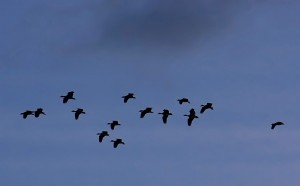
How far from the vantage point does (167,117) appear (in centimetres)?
16675

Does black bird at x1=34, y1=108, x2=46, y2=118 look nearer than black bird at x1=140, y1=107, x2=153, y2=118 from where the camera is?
Yes

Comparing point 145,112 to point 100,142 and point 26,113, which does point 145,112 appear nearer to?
point 100,142

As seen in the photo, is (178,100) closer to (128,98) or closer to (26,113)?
(128,98)

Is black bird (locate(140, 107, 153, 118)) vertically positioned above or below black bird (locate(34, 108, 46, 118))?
above

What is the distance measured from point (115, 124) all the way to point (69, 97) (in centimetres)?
1167

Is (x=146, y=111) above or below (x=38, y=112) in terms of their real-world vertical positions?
above

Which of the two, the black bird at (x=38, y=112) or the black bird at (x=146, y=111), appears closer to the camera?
the black bird at (x=38, y=112)

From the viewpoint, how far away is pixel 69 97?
163 m

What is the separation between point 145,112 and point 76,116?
38.8 feet

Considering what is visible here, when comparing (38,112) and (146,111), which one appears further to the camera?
(146,111)

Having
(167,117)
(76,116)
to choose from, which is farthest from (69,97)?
(167,117)

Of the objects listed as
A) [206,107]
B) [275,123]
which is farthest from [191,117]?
[275,123]

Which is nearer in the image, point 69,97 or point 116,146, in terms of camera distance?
point 69,97

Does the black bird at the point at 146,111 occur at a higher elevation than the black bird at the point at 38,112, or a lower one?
higher
